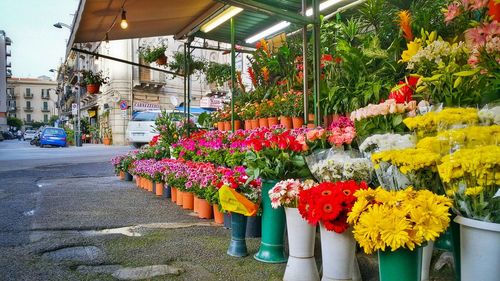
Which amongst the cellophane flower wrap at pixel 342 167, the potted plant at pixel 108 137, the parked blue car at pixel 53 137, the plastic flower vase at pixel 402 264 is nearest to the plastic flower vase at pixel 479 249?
the plastic flower vase at pixel 402 264

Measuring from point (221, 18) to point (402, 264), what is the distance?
6151 mm

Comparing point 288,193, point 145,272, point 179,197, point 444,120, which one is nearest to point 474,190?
point 444,120

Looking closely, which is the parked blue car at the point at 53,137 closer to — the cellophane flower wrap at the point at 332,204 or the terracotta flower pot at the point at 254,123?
the terracotta flower pot at the point at 254,123

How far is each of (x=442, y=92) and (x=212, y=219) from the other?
3.62 meters

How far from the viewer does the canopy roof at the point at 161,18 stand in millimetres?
6844

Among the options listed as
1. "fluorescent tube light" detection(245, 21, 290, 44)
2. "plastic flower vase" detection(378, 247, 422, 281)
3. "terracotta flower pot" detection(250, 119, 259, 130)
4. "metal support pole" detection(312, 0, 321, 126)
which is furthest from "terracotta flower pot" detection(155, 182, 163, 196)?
"plastic flower vase" detection(378, 247, 422, 281)

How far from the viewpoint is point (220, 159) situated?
6703mm

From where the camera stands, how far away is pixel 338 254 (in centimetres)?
298

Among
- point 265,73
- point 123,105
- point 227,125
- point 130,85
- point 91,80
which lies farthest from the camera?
point 130,85

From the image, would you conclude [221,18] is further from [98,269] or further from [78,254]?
[98,269]

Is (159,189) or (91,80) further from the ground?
(91,80)

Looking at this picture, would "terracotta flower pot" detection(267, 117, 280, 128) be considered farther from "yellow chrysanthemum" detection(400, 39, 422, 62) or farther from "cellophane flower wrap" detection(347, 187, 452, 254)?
"cellophane flower wrap" detection(347, 187, 452, 254)

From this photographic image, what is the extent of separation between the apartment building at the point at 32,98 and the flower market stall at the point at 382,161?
117304 millimetres

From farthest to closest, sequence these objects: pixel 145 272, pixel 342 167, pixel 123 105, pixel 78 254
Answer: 1. pixel 123 105
2. pixel 78 254
3. pixel 145 272
4. pixel 342 167
